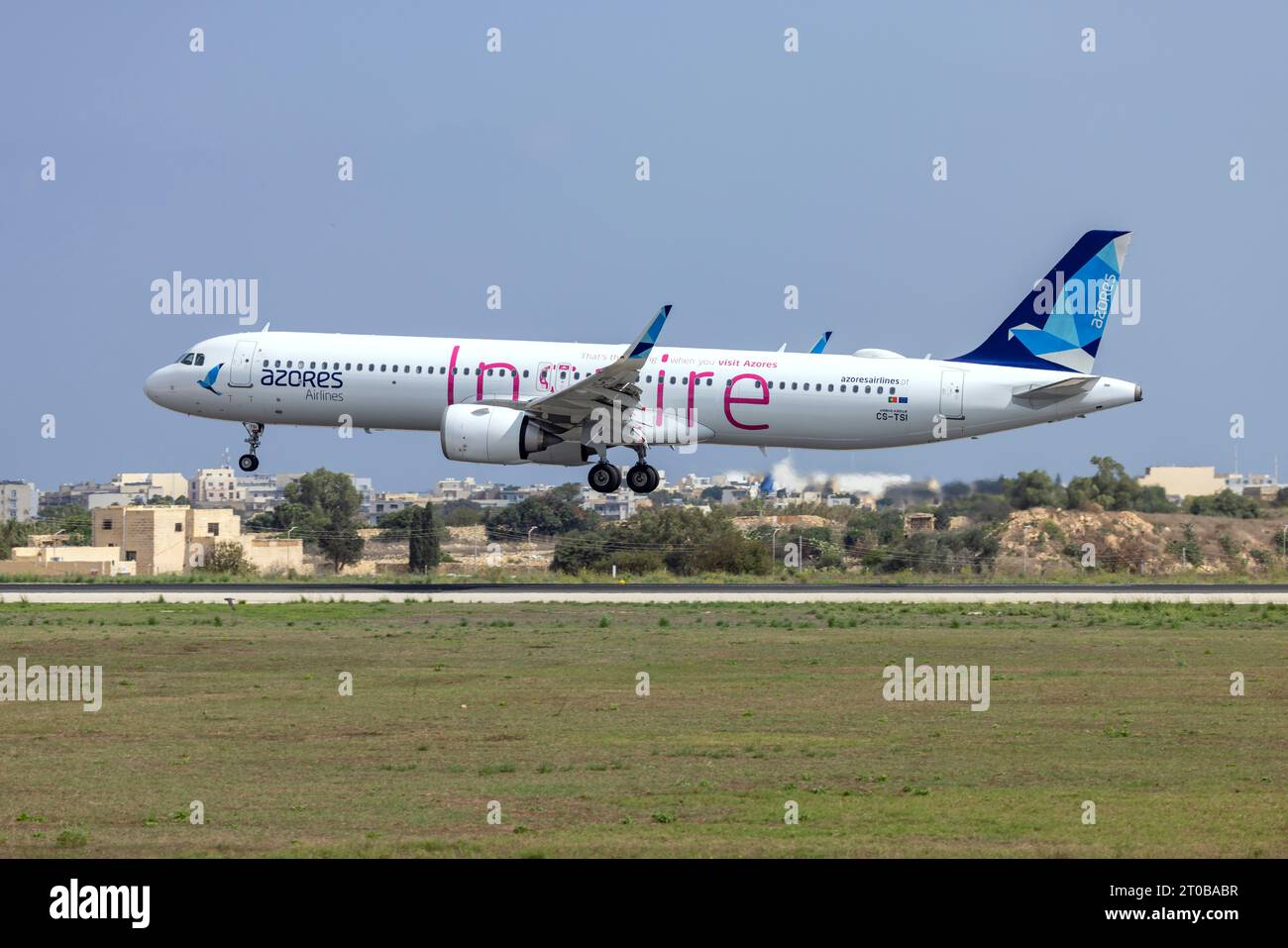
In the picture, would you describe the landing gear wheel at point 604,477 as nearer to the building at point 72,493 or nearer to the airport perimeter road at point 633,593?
the airport perimeter road at point 633,593

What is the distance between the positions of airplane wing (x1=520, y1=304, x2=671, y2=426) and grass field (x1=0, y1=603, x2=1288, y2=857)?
961 cm

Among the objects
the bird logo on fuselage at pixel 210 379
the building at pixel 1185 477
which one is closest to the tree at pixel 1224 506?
the building at pixel 1185 477

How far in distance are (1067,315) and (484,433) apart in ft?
61.6

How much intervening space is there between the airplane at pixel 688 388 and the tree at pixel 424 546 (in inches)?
698

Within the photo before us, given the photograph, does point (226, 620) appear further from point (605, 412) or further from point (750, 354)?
point (750, 354)

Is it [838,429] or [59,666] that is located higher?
[838,429]

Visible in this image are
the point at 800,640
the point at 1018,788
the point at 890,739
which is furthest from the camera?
the point at 800,640

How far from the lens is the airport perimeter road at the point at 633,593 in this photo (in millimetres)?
46500

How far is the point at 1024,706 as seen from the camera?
2692 cm

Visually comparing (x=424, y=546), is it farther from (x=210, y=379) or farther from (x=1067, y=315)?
(x=1067, y=315)
